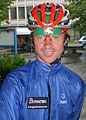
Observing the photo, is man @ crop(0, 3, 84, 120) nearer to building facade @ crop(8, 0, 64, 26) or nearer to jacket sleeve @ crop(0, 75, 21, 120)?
jacket sleeve @ crop(0, 75, 21, 120)

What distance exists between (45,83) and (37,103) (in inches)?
6.2

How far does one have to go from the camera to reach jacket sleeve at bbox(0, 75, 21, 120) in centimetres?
259

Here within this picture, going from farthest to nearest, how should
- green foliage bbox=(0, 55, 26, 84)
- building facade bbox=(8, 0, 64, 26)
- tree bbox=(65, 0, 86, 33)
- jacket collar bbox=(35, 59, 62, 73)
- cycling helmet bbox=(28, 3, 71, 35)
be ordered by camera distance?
1. building facade bbox=(8, 0, 64, 26)
2. tree bbox=(65, 0, 86, 33)
3. green foliage bbox=(0, 55, 26, 84)
4. cycling helmet bbox=(28, 3, 71, 35)
5. jacket collar bbox=(35, 59, 62, 73)

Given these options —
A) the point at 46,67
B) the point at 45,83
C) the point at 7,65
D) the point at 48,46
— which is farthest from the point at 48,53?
the point at 7,65

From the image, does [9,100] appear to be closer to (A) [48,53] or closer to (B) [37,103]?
(B) [37,103]

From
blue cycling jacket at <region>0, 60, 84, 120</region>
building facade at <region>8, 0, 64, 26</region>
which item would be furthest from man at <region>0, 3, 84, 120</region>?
building facade at <region>8, 0, 64, 26</region>

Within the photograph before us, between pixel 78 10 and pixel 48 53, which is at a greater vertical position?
pixel 48 53

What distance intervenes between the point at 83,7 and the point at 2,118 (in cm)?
2452

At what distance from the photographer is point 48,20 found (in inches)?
117

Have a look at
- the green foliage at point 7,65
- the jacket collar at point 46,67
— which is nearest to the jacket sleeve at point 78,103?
the jacket collar at point 46,67

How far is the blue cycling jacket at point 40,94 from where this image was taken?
8.64ft

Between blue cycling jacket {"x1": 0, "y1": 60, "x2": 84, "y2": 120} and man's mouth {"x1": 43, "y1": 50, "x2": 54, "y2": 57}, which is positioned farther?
man's mouth {"x1": 43, "y1": 50, "x2": 54, "y2": 57}

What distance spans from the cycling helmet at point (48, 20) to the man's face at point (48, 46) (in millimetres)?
37

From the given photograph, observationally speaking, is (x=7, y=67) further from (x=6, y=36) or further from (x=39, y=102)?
(x=6, y=36)
